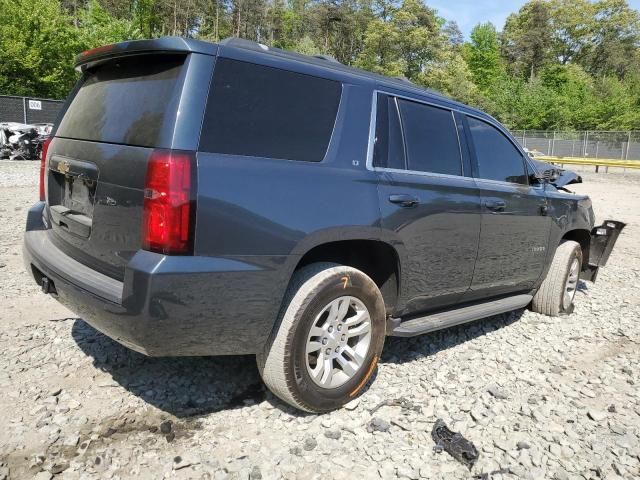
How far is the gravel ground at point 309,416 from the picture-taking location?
101 inches

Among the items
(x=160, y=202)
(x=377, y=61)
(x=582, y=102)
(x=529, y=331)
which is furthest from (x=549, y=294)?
(x=582, y=102)

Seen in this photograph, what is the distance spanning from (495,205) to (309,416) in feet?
6.80

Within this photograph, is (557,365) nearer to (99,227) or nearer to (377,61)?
(99,227)

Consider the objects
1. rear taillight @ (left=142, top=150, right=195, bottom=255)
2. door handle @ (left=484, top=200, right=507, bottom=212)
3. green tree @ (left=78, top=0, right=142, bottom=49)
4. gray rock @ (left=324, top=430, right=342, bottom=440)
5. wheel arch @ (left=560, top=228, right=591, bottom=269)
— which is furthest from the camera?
green tree @ (left=78, top=0, right=142, bottom=49)

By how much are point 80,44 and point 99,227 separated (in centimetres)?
3938

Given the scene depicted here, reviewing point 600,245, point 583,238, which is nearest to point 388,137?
point 583,238

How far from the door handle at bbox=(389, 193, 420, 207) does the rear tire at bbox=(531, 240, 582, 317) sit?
2335mm

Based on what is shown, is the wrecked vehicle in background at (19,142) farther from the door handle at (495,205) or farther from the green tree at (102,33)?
the green tree at (102,33)

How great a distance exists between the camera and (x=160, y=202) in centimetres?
233

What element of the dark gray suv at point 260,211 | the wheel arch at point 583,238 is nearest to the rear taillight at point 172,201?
the dark gray suv at point 260,211

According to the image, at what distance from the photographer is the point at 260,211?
2.51m

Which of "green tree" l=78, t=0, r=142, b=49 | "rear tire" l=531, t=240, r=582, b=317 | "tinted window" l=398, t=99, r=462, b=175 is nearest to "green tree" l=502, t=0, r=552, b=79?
"green tree" l=78, t=0, r=142, b=49

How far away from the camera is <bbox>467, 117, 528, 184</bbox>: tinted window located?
4031mm

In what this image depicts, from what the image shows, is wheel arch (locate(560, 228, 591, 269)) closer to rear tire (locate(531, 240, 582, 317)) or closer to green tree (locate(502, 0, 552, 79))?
rear tire (locate(531, 240, 582, 317))
